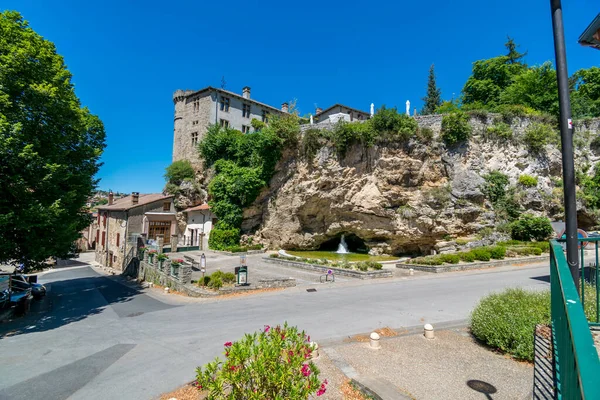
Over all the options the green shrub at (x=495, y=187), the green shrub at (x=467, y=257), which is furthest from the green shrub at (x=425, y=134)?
the green shrub at (x=467, y=257)

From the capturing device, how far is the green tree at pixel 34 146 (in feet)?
38.2

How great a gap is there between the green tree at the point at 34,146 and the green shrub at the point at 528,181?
31952mm

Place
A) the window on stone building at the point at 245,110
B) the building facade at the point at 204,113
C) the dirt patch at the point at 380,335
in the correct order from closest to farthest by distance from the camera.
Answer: the dirt patch at the point at 380,335
the building facade at the point at 204,113
the window on stone building at the point at 245,110

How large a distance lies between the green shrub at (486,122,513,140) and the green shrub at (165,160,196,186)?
108 feet

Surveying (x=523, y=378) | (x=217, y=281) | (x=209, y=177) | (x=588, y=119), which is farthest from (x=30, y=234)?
(x=588, y=119)

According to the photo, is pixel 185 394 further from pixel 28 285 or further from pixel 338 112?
pixel 338 112

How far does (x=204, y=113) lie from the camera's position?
134 ft

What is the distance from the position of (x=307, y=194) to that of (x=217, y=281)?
16035 millimetres

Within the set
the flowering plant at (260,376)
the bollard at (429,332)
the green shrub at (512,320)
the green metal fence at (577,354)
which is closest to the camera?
the green metal fence at (577,354)

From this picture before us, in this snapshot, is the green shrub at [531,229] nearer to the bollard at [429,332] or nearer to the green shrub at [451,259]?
the green shrub at [451,259]

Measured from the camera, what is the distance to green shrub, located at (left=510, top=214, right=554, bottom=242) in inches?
904

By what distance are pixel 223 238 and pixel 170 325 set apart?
21408 millimetres

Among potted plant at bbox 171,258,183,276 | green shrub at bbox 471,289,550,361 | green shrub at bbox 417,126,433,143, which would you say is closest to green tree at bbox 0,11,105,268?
potted plant at bbox 171,258,183,276

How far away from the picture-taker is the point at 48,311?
15047mm
